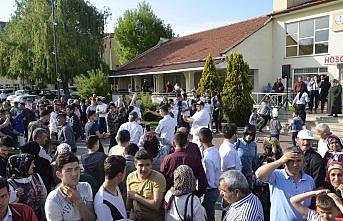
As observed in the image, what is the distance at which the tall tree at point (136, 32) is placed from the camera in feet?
153

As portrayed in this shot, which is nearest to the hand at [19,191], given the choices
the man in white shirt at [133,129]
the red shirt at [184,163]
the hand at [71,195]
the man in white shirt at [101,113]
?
the hand at [71,195]

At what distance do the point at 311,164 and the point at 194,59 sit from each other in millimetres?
20449

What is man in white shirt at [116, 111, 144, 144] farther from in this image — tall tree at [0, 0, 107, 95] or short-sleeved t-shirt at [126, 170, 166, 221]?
tall tree at [0, 0, 107, 95]

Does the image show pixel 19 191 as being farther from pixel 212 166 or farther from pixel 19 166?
pixel 212 166

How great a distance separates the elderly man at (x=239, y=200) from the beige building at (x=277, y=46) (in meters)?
17.7

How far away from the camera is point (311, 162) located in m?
4.24

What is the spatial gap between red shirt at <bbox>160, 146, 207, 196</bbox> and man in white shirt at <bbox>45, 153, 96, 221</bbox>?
4.85 feet

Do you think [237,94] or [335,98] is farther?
[237,94]

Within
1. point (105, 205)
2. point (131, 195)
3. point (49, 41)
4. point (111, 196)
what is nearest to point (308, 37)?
point (131, 195)

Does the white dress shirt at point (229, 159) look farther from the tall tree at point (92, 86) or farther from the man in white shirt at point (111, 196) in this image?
the tall tree at point (92, 86)

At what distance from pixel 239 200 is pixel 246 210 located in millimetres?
105

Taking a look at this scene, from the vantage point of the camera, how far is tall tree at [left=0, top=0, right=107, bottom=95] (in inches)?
1069

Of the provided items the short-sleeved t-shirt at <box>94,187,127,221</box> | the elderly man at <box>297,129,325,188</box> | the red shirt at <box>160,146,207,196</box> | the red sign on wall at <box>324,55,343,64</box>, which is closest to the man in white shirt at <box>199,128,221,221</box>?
the red shirt at <box>160,146,207,196</box>

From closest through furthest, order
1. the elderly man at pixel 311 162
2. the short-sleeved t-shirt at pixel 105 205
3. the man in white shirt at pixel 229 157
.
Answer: the short-sleeved t-shirt at pixel 105 205, the elderly man at pixel 311 162, the man in white shirt at pixel 229 157
